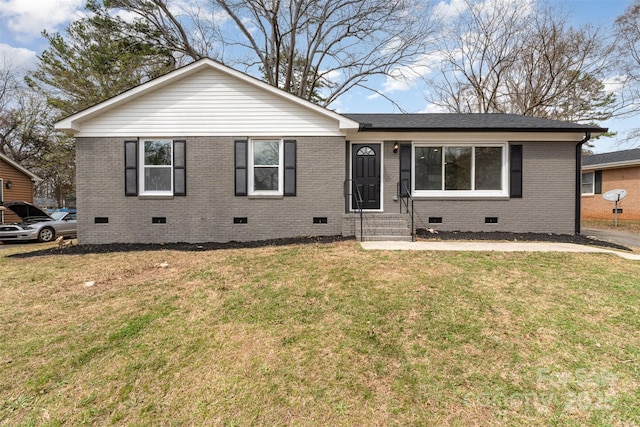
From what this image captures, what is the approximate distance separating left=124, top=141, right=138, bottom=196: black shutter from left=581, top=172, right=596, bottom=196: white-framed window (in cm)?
2273

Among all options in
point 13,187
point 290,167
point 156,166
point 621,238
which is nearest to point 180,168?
point 156,166

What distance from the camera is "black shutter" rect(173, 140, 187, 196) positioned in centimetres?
864

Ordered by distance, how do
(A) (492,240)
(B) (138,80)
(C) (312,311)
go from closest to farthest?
(C) (312,311) → (A) (492,240) → (B) (138,80)

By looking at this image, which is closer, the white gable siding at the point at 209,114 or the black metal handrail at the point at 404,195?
the white gable siding at the point at 209,114

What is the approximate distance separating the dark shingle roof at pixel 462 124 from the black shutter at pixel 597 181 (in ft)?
36.0

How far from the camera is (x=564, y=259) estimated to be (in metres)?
5.91

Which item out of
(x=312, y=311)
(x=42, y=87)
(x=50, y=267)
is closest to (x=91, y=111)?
(x=50, y=267)

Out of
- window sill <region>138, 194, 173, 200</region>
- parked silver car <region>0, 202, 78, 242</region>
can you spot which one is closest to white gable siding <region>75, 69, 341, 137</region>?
window sill <region>138, 194, 173, 200</region>

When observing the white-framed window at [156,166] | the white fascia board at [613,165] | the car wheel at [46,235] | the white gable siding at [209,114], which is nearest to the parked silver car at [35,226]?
the car wheel at [46,235]

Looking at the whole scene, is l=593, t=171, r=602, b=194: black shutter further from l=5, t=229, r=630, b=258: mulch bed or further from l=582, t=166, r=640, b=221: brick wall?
l=5, t=229, r=630, b=258: mulch bed

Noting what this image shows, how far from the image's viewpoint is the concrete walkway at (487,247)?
262 inches

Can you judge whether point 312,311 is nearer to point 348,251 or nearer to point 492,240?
point 348,251

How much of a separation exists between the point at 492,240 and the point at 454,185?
216 cm

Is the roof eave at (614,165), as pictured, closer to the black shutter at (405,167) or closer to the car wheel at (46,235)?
the black shutter at (405,167)
